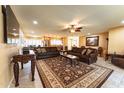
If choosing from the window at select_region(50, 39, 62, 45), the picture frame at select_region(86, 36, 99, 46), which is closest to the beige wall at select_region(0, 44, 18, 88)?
the picture frame at select_region(86, 36, 99, 46)

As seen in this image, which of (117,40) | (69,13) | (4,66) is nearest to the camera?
(4,66)

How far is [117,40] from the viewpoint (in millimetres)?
5375

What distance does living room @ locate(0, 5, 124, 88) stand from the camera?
2303mm

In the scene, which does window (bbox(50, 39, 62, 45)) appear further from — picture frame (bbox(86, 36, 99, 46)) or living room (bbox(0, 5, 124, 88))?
picture frame (bbox(86, 36, 99, 46))

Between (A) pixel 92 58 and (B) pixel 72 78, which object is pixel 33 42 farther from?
(B) pixel 72 78

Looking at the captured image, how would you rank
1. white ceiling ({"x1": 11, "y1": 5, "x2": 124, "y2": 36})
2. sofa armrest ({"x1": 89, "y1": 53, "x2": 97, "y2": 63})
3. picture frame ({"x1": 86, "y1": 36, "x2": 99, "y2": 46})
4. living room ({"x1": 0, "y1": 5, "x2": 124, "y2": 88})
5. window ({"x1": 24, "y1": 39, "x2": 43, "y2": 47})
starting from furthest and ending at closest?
window ({"x1": 24, "y1": 39, "x2": 43, "y2": 47}) < picture frame ({"x1": 86, "y1": 36, "x2": 99, "y2": 46}) < sofa armrest ({"x1": 89, "y1": 53, "x2": 97, "y2": 63}) < white ceiling ({"x1": 11, "y1": 5, "x2": 124, "y2": 36}) < living room ({"x1": 0, "y1": 5, "x2": 124, "y2": 88})

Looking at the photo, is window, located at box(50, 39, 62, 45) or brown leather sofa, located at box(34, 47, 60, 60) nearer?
brown leather sofa, located at box(34, 47, 60, 60)

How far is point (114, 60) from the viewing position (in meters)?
4.53

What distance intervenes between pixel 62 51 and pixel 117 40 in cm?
399

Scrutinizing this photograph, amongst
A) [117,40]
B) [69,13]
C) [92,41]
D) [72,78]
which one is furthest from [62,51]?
[72,78]

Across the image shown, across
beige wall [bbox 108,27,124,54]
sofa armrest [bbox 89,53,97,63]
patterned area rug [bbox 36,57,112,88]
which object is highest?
beige wall [bbox 108,27,124,54]
